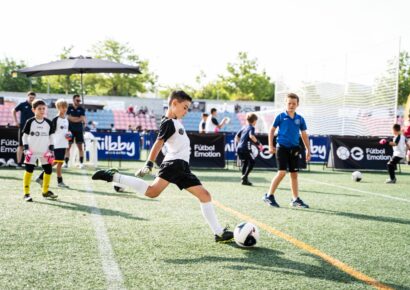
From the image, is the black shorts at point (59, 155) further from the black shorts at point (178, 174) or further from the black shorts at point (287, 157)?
the black shorts at point (178, 174)

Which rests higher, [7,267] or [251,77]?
[251,77]

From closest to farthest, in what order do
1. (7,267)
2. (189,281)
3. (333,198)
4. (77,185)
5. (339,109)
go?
1. (189,281)
2. (7,267)
3. (333,198)
4. (77,185)
5. (339,109)

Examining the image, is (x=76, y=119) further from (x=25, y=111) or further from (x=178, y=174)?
(x=178, y=174)

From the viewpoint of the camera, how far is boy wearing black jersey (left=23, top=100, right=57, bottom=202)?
8141 mm

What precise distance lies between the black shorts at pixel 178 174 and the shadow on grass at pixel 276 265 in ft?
3.07

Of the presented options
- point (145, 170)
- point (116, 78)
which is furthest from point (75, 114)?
point (116, 78)

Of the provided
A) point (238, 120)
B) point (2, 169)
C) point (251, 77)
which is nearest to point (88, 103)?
point (238, 120)

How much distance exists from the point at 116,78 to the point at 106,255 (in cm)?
6306

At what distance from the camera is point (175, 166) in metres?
5.11

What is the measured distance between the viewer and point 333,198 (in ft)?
31.0

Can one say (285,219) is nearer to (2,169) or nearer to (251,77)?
(2,169)

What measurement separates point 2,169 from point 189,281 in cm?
1137

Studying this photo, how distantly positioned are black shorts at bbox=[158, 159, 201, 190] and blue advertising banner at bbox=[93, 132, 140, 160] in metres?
13.4

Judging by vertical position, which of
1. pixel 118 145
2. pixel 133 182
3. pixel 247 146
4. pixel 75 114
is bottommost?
pixel 118 145
